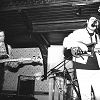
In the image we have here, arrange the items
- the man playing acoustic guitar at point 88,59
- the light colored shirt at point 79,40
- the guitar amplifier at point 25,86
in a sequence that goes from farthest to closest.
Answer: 1. the guitar amplifier at point 25,86
2. the light colored shirt at point 79,40
3. the man playing acoustic guitar at point 88,59

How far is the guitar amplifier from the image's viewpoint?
17.8 feet

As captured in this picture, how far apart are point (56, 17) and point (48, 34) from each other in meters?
0.80

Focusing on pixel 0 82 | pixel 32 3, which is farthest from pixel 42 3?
pixel 0 82

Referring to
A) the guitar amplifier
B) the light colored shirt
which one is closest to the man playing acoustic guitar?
the light colored shirt

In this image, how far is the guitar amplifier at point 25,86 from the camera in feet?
17.8

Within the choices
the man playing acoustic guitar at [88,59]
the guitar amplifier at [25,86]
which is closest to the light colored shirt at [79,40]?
the man playing acoustic guitar at [88,59]

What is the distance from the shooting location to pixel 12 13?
17.2 ft

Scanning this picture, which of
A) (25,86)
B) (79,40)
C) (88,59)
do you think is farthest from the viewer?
(25,86)

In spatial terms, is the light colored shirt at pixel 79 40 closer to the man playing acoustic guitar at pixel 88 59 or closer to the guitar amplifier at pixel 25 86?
the man playing acoustic guitar at pixel 88 59

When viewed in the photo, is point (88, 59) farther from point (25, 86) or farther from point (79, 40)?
point (25, 86)

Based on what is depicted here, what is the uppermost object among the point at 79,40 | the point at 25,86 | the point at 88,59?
the point at 79,40

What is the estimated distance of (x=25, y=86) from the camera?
5527 millimetres

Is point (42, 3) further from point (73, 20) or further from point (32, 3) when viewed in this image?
point (73, 20)

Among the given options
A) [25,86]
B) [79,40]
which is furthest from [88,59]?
[25,86]
